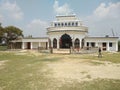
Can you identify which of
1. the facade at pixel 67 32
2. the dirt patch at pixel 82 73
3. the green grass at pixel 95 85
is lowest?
the green grass at pixel 95 85

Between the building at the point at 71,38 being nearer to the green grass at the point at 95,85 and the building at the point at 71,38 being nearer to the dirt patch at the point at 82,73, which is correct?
the dirt patch at the point at 82,73

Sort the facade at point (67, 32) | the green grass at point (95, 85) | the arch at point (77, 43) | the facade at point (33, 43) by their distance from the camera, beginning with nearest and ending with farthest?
the green grass at point (95, 85) → the facade at point (67, 32) → the arch at point (77, 43) → the facade at point (33, 43)

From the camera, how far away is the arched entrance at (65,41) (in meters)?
52.2

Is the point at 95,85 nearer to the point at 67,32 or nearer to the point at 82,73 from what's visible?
the point at 82,73

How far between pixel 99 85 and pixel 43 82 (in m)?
3.16

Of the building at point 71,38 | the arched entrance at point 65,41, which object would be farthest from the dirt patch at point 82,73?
the arched entrance at point 65,41

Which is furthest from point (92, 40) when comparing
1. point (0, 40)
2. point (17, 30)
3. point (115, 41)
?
point (0, 40)

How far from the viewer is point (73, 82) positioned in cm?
1273

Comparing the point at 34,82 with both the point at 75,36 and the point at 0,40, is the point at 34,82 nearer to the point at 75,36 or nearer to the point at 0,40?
the point at 75,36

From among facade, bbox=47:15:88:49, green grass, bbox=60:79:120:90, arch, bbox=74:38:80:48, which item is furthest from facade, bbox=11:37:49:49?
green grass, bbox=60:79:120:90

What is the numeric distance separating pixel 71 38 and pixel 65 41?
9.23 ft

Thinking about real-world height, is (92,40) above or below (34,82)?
above

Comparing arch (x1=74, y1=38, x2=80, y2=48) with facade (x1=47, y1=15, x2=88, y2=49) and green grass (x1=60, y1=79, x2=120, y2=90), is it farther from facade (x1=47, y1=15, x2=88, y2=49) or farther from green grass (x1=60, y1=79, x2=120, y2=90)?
green grass (x1=60, y1=79, x2=120, y2=90)

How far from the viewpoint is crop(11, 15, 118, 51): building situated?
5041 centimetres
